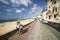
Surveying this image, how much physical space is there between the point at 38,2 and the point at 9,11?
203 centimetres

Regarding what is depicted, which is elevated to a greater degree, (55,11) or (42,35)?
(55,11)

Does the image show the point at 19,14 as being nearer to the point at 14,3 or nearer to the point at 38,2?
the point at 14,3

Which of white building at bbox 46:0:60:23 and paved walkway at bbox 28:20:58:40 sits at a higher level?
white building at bbox 46:0:60:23

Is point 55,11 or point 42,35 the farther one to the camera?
point 55,11

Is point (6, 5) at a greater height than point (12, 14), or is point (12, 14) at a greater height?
point (6, 5)

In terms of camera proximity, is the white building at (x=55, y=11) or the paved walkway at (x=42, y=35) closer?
the paved walkway at (x=42, y=35)

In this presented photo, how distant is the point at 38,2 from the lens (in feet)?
18.0

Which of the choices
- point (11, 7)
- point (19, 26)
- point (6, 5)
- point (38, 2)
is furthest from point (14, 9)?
point (38, 2)

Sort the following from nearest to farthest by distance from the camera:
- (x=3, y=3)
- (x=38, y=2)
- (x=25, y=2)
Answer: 1. (x=3, y=3)
2. (x=25, y=2)
3. (x=38, y=2)

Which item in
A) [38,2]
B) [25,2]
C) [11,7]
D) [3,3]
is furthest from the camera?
[38,2]

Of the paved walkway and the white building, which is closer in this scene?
the paved walkway

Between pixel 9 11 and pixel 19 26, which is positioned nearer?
pixel 9 11

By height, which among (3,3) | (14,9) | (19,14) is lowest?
(19,14)

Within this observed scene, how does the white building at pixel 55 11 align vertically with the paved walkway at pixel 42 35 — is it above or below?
above
